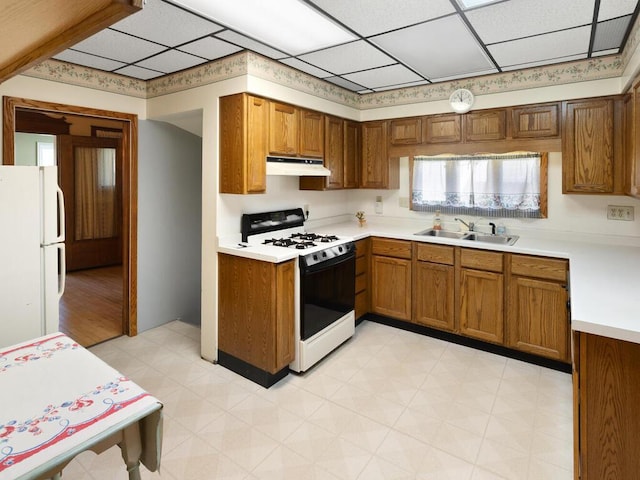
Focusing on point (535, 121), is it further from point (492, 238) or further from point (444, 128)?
point (492, 238)

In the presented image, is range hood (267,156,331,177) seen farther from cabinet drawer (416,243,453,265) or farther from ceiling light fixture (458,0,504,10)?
ceiling light fixture (458,0,504,10)

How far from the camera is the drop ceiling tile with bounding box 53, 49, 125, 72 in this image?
2.76m

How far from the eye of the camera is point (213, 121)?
9.81 ft

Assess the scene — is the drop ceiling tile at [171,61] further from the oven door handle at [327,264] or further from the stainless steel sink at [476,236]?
the stainless steel sink at [476,236]

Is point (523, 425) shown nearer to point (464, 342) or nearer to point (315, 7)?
point (464, 342)

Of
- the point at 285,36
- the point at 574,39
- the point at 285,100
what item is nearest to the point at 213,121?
the point at 285,100

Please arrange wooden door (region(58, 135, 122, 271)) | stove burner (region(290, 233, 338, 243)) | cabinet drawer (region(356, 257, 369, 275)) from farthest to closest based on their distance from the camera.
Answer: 1. wooden door (region(58, 135, 122, 271))
2. cabinet drawer (region(356, 257, 369, 275))
3. stove burner (region(290, 233, 338, 243))

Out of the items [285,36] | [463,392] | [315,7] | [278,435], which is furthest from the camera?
[463,392]

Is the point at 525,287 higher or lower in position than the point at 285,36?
lower

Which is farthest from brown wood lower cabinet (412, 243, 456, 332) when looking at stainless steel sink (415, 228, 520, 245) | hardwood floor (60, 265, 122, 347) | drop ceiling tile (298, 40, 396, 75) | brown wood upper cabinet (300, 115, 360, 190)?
hardwood floor (60, 265, 122, 347)

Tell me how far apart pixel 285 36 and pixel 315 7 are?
0.44 m

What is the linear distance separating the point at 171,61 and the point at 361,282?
253 cm

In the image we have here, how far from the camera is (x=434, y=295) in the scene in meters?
3.53

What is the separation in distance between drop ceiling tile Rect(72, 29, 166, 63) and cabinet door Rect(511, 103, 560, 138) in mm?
2895
